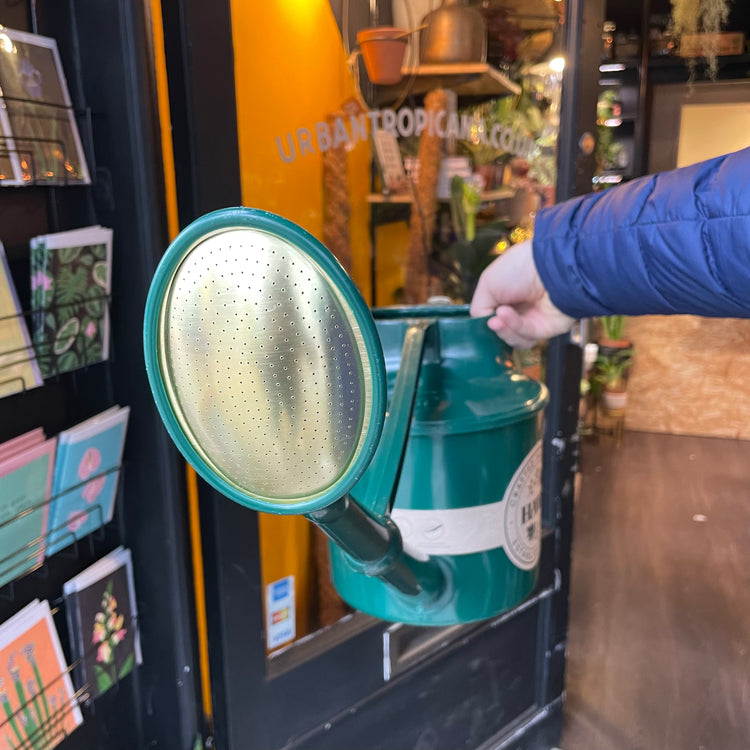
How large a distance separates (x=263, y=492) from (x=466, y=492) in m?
0.34

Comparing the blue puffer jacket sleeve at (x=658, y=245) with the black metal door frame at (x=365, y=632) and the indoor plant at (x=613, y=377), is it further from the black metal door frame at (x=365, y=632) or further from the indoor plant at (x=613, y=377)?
the indoor plant at (x=613, y=377)

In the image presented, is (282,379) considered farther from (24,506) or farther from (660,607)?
(660,607)

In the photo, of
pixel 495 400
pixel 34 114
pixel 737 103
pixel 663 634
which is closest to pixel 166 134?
pixel 34 114

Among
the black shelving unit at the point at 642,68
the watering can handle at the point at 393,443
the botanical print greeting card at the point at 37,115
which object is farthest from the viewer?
the black shelving unit at the point at 642,68

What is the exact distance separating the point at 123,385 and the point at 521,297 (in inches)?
25.5

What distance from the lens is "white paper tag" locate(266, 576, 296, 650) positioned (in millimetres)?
1521

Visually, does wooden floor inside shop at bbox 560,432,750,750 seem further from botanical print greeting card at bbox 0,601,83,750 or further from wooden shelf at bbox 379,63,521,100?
wooden shelf at bbox 379,63,521,100

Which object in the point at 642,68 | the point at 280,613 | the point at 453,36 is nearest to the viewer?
the point at 280,613

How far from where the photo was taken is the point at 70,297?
112 centimetres

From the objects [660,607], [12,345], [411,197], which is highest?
[411,197]

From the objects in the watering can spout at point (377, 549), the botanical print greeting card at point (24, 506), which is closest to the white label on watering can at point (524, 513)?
the watering can spout at point (377, 549)

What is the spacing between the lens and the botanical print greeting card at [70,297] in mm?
1076

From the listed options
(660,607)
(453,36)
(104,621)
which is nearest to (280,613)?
(104,621)

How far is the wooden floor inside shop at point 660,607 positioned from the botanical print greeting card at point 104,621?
1457mm
